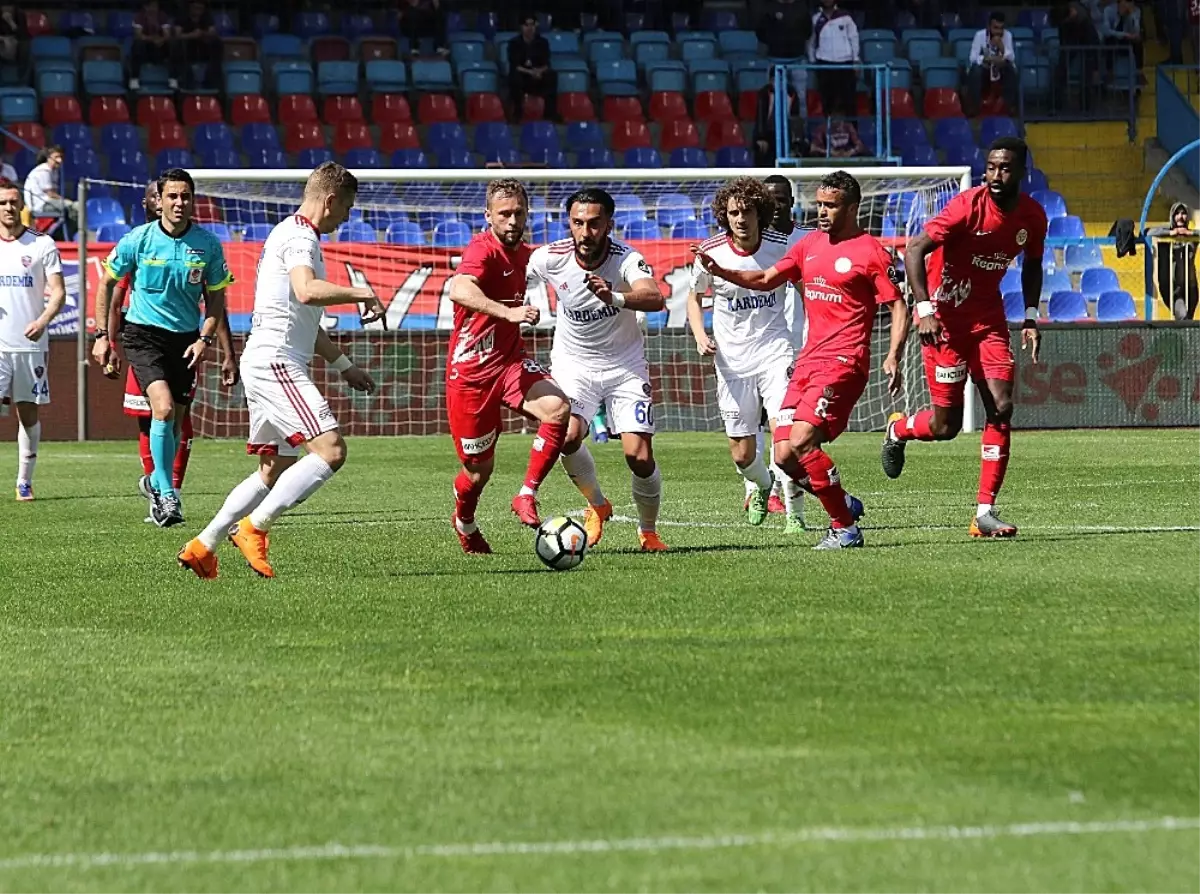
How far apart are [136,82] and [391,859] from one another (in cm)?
2656

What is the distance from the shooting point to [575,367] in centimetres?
1139

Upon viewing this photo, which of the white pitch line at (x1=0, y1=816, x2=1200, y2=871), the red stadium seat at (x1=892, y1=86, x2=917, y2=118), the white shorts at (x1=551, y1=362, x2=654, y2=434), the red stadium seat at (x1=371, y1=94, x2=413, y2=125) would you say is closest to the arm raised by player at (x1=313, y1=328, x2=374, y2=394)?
the white shorts at (x1=551, y1=362, x2=654, y2=434)

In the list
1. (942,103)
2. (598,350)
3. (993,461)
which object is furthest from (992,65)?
(598,350)

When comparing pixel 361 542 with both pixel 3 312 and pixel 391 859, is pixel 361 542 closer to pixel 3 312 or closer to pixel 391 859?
pixel 3 312

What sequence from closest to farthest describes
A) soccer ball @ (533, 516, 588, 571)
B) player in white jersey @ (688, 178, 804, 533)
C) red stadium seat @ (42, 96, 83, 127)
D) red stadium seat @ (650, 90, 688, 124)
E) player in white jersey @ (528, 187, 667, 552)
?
soccer ball @ (533, 516, 588, 571) < player in white jersey @ (528, 187, 667, 552) < player in white jersey @ (688, 178, 804, 533) < red stadium seat @ (42, 96, 83, 127) < red stadium seat @ (650, 90, 688, 124)

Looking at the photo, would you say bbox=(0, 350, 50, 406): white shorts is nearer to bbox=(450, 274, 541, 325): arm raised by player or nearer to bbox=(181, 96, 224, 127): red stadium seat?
bbox=(450, 274, 541, 325): arm raised by player

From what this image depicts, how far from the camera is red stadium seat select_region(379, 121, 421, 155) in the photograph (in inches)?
1172

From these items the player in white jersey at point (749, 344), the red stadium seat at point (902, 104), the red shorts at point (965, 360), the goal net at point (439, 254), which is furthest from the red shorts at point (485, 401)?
the red stadium seat at point (902, 104)

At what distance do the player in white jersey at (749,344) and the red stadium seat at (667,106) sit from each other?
18.4 metres

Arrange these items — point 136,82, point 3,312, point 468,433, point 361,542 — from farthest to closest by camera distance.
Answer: point 136,82
point 3,312
point 361,542
point 468,433

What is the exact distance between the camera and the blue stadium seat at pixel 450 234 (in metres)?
25.9

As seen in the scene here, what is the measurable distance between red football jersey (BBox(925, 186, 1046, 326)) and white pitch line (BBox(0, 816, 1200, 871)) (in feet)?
23.6

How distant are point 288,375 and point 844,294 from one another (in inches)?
115

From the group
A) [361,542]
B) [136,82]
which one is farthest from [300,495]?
[136,82]
